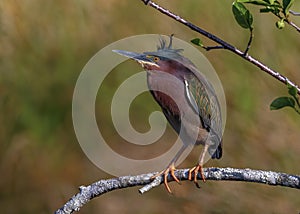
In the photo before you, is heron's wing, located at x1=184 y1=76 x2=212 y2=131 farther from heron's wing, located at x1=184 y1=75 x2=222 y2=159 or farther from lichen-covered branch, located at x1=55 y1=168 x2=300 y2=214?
lichen-covered branch, located at x1=55 y1=168 x2=300 y2=214

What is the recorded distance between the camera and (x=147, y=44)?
566 cm

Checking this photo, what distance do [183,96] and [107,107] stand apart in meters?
2.32

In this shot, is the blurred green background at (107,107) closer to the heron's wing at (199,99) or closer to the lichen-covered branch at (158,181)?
the heron's wing at (199,99)

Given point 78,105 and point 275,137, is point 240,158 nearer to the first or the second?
point 275,137

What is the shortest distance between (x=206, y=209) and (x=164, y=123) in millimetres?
639

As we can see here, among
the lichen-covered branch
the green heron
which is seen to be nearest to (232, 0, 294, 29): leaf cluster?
the lichen-covered branch

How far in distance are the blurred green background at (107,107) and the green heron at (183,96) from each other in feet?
5.46

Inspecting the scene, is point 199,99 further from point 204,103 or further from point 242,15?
point 242,15

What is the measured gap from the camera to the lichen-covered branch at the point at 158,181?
2377 mm

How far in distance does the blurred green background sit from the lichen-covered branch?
100 inches

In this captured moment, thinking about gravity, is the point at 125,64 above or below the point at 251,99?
above

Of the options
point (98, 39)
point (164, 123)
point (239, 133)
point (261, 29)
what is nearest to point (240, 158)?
point (239, 133)

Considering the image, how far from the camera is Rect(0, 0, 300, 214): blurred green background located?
512 centimetres

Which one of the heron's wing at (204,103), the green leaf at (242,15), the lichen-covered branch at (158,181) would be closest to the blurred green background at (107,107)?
the heron's wing at (204,103)
